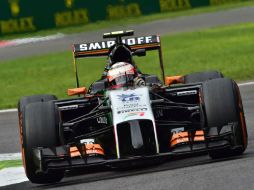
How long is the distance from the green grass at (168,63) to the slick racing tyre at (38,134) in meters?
7.96

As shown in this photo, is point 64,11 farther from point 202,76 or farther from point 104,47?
point 202,76

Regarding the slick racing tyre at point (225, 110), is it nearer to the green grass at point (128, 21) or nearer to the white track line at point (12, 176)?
the white track line at point (12, 176)

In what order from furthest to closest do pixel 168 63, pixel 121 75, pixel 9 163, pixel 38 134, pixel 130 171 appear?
pixel 168 63 < pixel 9 163 < pixel 121 75 < pixel 130 171 < pixel 38 134

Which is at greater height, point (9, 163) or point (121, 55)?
point (121, 55)

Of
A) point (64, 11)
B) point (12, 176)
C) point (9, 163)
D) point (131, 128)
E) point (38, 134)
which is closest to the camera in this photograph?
point (131, 128)

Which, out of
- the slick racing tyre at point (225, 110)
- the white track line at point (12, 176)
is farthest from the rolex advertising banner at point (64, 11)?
the slick racing tyre at point (225, 110)

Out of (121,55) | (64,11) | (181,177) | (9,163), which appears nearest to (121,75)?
(121,55)

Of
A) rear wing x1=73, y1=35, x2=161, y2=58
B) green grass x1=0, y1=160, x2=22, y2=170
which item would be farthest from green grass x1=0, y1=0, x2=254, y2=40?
green grass x1=0, y1=160, x2=22, y2=170

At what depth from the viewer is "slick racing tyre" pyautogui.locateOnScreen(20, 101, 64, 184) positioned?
341 inches

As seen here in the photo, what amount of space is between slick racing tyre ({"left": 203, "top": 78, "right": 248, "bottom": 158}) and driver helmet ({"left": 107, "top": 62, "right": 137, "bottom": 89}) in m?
1.19

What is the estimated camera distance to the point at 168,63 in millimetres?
21328

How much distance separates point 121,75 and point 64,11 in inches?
792

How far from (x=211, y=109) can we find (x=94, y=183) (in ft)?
4.80

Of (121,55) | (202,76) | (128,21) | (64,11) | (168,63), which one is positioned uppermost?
(121,55)
